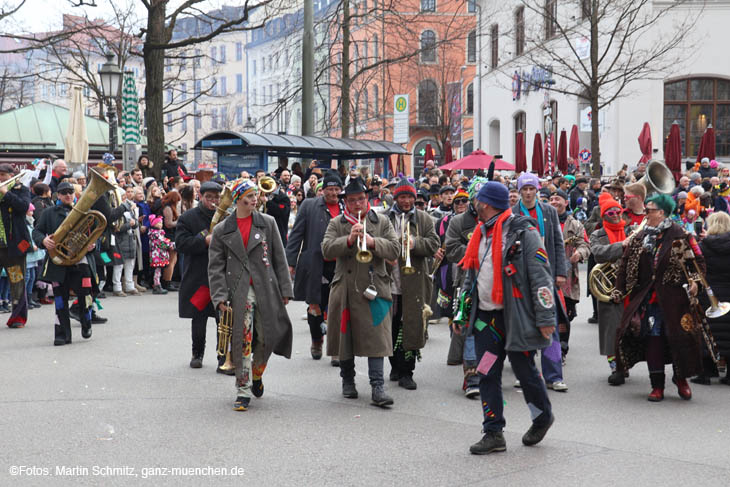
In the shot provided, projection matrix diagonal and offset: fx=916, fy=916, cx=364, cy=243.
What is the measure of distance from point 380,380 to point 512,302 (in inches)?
69.6

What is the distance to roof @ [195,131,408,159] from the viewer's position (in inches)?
854

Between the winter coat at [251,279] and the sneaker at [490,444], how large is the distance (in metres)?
2.07

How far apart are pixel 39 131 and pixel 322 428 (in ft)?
88.2

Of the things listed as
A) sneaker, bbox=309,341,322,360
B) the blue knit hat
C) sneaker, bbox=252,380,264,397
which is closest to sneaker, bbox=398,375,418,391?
sneaker, bbox=252,380,264,397

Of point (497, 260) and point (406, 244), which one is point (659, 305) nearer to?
point (406, 244)

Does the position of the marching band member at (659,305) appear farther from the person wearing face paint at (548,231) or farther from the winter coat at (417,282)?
the winter coat at (417,282)

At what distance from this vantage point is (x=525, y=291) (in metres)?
6.07

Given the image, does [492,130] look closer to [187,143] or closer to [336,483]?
[336,483]

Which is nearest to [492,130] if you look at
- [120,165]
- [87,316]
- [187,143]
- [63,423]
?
[120,165]

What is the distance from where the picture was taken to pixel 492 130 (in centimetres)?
4591

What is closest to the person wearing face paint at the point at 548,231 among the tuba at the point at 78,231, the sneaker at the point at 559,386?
the sneaker at the point at 559,386

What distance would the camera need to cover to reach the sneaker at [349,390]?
25.3 feet

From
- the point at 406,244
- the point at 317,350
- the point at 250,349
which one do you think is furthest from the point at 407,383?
the point at 317,350

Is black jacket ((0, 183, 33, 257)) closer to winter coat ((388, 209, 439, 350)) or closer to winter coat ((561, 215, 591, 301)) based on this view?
winter coat ((388, 209, 439, 350))
